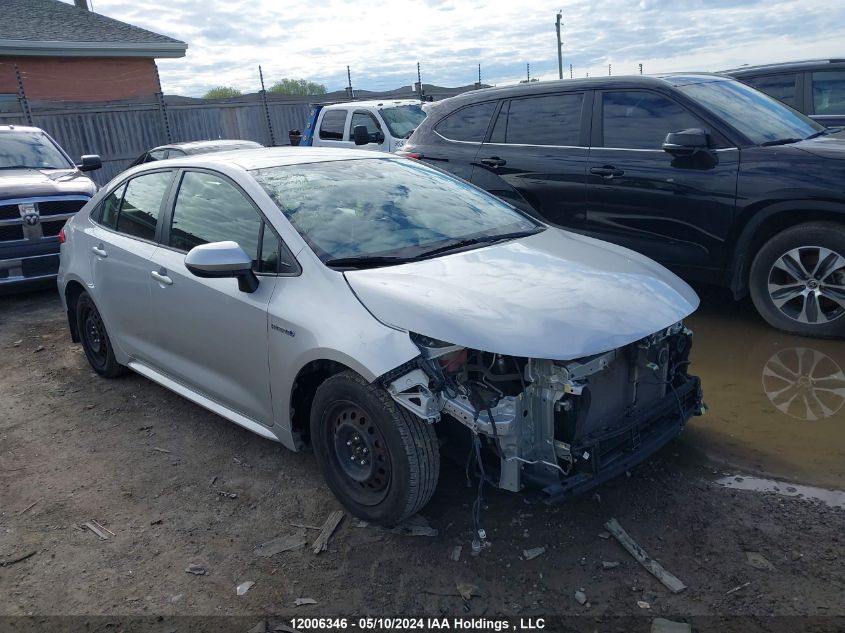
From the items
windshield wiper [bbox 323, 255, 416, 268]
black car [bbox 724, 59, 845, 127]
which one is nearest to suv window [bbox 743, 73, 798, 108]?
black car [bbox 724, 59, 845, 127]

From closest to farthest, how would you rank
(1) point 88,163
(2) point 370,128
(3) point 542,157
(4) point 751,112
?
(4) point 751,112 → (3) point 542,157 → (1) point 88,163 → (2) point 370,128

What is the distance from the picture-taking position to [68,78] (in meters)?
20.4

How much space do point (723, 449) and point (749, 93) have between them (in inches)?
146

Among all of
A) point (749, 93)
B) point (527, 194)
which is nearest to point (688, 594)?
point (527, 194)

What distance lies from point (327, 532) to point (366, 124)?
10.1 metres

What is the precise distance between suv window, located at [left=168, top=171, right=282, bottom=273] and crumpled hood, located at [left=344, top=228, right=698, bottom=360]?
22.1 inches

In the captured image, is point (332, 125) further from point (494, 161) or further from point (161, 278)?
point (161, 278)

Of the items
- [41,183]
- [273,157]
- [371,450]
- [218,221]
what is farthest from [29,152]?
[371,450]

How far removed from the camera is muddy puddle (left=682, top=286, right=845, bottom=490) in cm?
359

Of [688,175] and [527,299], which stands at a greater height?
[688,175]

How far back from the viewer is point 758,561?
2820mm

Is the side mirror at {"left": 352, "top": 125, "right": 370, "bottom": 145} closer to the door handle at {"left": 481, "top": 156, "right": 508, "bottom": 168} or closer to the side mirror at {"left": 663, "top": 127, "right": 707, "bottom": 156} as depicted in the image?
the door handle at {"left": 481, "top": 156, "right": 508, "bottom": 168}

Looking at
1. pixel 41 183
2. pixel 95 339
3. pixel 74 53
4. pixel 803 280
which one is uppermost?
pixel 74 53

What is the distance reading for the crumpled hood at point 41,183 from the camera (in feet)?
25.4
